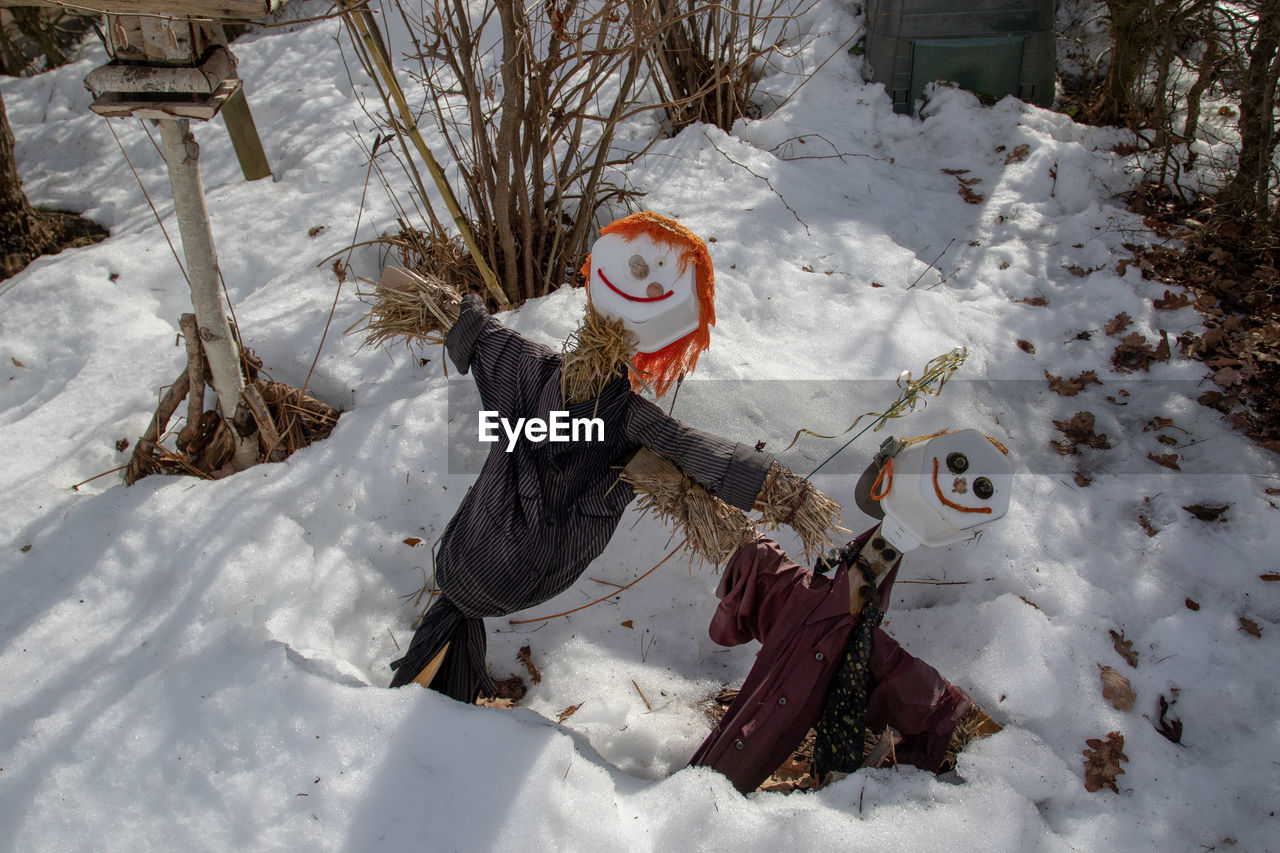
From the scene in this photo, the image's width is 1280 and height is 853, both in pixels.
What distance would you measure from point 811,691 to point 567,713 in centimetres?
66

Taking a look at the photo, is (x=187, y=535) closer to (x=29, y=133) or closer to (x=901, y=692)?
(x=901, y=692)

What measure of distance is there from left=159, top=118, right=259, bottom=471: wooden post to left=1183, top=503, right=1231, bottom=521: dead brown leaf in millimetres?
2947

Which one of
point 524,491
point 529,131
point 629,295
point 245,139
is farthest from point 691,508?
point 245,139

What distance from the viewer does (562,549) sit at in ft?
6.45

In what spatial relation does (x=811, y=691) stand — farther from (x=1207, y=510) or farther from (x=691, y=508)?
(x=1207, y=510)

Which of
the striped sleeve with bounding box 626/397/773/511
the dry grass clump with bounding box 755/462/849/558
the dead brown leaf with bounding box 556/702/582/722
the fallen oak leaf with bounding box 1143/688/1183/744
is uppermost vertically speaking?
the striped sleeve with bounding box 626/397/773/511

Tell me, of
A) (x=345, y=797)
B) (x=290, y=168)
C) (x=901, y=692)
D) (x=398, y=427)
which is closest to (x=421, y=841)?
(x=345, y=797)

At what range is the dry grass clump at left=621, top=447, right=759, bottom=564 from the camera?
1.85 m

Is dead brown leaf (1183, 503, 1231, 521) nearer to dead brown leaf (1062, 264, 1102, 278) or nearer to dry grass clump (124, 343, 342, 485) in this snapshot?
dead brown leaf (1062, 264, 1102, 278)

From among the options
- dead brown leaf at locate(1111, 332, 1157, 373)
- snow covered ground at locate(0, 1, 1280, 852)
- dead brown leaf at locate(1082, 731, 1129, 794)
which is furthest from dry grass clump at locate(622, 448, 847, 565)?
dead brown leaf at locate(1111, 332, 1157, 373)

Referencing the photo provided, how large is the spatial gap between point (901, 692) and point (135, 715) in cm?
176

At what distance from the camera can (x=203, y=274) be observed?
227cm

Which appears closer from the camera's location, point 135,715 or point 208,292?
point 135,715

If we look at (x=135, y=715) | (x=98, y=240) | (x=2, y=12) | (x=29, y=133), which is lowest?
(x=135, y=715)
